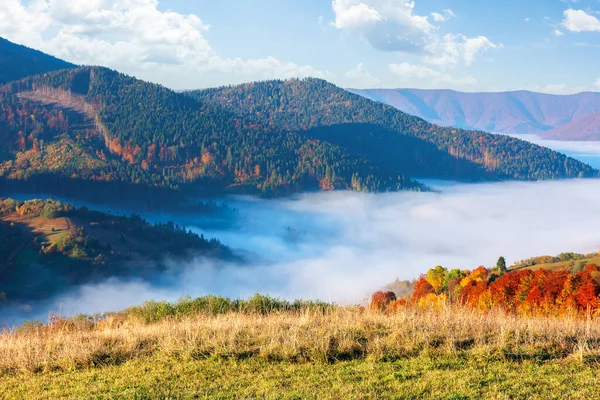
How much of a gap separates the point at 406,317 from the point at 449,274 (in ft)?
240

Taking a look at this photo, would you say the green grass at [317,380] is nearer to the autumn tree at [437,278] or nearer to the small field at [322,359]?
the small field at [322,359]

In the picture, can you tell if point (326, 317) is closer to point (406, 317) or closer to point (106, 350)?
point (406, 317)

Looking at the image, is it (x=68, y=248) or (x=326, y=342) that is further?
(x=68, y=248)

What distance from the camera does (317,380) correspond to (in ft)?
34.5

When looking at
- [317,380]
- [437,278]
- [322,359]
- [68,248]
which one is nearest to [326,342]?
[322,359]

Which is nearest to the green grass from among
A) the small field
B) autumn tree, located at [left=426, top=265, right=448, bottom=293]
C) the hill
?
the small field

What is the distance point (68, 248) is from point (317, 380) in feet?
471

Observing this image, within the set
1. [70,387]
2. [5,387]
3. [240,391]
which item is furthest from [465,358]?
[5,387]

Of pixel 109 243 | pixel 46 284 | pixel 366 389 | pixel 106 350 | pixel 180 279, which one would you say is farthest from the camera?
pixel 180 279

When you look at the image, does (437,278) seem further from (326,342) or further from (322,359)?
(322,359)

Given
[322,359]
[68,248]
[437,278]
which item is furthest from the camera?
[68,248]

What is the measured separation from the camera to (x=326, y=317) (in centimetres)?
1488

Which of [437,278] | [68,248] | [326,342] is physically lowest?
[437,278]

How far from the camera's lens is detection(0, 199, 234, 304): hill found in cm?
13014
